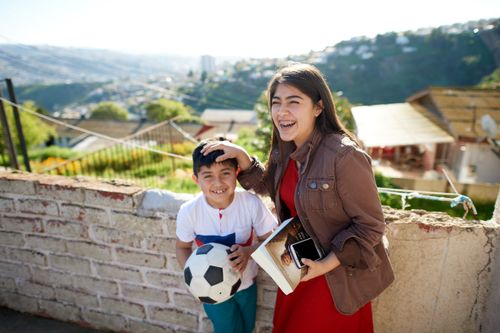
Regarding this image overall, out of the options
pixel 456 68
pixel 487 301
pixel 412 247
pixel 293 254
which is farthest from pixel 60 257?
pixel 456 68

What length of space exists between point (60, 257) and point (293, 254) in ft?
7.35

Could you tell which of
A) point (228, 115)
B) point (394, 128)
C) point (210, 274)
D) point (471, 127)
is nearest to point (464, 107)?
point (471, 127)

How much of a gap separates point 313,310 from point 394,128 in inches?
608

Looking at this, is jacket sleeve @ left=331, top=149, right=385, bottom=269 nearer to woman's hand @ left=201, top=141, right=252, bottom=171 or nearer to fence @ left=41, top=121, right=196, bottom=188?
woman's hand @ left=201, top=141, right=252, bottom=171

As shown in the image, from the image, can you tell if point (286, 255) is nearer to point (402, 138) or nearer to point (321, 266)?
point (321, 266)

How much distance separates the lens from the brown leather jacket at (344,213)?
146 cm

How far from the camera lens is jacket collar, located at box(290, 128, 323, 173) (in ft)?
5.36

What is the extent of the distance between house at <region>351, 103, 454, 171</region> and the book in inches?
511

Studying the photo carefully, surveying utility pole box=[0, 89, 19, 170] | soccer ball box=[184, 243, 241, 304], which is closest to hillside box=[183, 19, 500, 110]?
utility pole box=[0, 89, 19, 170]

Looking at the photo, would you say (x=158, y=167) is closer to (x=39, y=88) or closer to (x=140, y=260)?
(x=140, y=260)

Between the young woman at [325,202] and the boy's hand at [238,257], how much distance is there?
0.28m

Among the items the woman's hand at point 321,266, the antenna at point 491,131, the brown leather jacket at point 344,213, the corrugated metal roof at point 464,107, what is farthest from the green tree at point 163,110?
the woman's hand at point 321,266

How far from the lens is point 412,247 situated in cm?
203

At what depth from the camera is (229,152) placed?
1847mm
